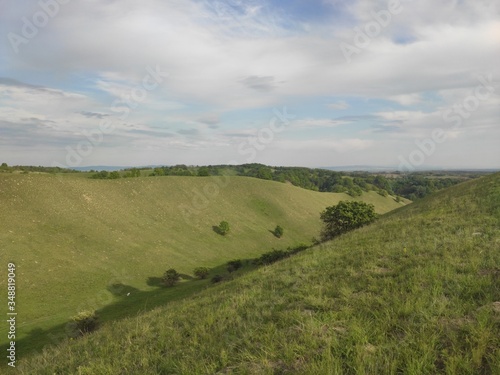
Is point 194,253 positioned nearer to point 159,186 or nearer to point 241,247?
point 241,247

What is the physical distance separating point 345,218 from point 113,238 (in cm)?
4668

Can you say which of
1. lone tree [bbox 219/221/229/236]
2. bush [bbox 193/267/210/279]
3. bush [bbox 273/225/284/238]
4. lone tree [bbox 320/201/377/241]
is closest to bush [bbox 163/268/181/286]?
bush [bbox 193/267/210/279]

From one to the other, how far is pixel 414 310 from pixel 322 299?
96.1 inches

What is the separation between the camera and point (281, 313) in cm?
776

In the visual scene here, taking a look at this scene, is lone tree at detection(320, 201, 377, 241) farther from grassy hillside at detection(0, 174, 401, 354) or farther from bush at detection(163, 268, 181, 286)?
bush at detection(163, 268, 181, 286)

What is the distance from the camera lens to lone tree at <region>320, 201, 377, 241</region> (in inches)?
2365

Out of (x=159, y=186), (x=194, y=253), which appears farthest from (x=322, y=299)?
(x=159, y=186)

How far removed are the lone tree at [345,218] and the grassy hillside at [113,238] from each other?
2146cm

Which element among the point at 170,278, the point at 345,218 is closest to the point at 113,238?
the point at 170,278

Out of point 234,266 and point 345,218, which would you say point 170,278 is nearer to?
point 234,266

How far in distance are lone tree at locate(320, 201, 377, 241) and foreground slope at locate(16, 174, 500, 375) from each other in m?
49.3

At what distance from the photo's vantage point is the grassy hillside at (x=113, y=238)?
1454 inches

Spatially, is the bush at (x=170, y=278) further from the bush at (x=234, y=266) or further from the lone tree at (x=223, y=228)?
the lone tree at (x=223, y=228)

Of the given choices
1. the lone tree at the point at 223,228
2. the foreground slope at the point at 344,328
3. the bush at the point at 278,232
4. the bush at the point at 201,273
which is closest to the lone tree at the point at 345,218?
the bush at the point at 278,232
